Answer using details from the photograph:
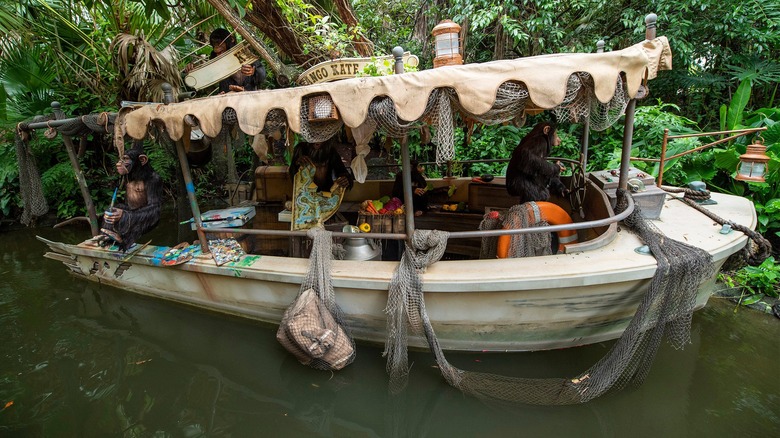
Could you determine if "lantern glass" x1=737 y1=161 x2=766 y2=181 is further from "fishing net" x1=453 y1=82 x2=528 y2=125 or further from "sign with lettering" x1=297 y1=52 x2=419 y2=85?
"sign with lettering" x1=297 y1=52 x2=419 y2=85

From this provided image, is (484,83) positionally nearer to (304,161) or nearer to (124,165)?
(304,161)

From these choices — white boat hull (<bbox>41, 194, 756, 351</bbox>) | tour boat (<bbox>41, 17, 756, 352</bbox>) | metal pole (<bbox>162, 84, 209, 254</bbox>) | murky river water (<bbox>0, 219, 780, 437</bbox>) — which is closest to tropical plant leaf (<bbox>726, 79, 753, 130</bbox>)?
tour boat (<bbox>41, 17, 756, 352</bbox>)

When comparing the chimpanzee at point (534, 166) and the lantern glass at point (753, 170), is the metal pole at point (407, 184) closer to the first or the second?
the chimpanzee at point (534, 166)

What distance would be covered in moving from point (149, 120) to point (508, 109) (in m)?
3.06

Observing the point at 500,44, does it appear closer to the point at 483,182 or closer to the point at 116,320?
the point at 483,182

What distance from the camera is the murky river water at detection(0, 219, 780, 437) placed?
298 centimetres

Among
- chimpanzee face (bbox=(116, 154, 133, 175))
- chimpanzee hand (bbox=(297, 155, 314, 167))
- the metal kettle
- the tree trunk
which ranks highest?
the tree trunk

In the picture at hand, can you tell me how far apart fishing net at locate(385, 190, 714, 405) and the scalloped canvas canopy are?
1116mm

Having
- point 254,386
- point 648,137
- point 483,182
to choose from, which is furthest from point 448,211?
point 648,137

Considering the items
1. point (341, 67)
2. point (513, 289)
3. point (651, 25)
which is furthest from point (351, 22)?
point (513, 289)

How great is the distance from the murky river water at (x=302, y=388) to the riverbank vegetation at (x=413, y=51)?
2076 millimetres

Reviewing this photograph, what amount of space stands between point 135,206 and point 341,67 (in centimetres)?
275

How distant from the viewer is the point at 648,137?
6.73 metres

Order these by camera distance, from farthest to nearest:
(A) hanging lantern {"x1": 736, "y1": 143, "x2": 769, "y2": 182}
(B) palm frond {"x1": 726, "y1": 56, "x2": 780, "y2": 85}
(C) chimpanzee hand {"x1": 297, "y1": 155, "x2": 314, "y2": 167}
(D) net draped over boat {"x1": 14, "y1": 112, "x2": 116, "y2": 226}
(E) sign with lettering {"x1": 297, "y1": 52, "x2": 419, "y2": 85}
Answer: (B) palm frond {"x1": 726, "y1": 56, "x2": 780, "y2": 85} < (C) chimpanzee hand {"x1": 297, "y1": 155, "x2": 314, "y2": 167} < (D) net draped over boat {"x1": 14, "y1": 112, "x2": 116, "y2": 226} < (A) hanging lantern {"x1": 736, "y1": 143, "x2": 769, "y2": 182} < (E) sign with lettering {"x1": 297, "y1": 52, "x2": 419, "y2": 85}
